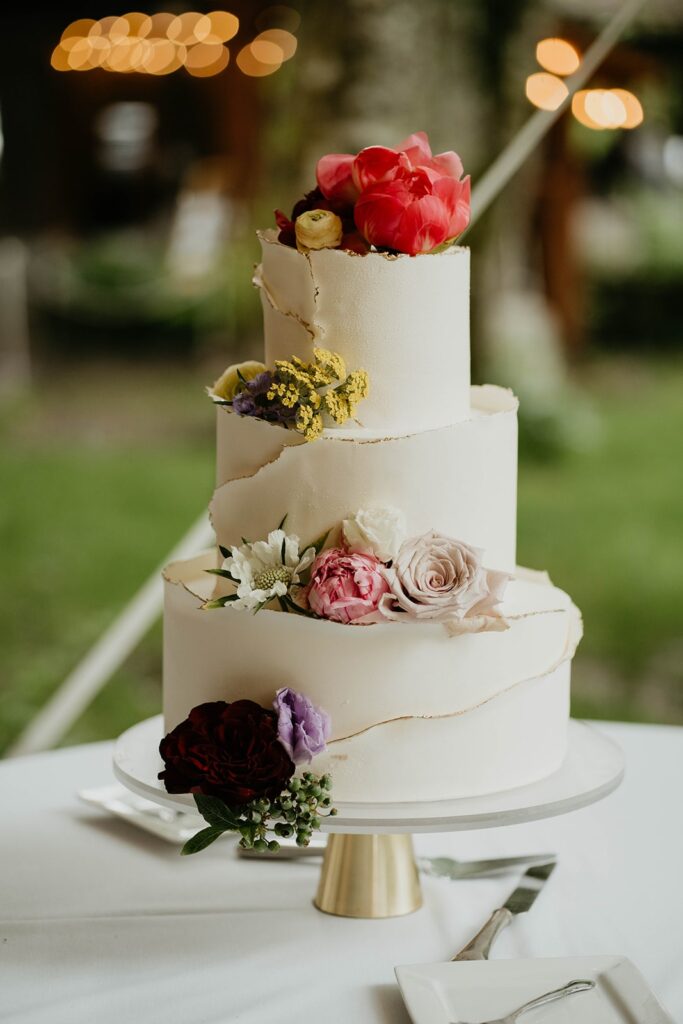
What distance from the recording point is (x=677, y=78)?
27.0ft

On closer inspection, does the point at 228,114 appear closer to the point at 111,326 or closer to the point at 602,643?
the point at 111,326

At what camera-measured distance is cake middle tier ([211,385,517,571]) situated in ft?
5.08

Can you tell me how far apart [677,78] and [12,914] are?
7811 mm

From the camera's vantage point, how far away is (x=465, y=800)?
61.1 inches

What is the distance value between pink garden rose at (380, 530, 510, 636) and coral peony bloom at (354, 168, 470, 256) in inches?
14.3

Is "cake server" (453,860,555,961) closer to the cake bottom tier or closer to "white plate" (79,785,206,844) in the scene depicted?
the cake bottom tier

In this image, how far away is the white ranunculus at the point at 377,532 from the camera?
1.52 m

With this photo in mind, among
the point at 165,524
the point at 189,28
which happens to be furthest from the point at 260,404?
the point at 189,28

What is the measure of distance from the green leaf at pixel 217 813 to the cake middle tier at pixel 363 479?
0.33m

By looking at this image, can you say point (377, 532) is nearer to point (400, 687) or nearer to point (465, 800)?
point (400, 687)

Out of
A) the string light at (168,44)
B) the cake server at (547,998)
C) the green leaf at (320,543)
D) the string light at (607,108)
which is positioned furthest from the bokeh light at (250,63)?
the cake server at (547,998)

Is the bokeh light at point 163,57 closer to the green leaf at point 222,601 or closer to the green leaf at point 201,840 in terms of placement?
the green leaf at point 222,601

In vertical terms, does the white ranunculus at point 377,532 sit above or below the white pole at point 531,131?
below

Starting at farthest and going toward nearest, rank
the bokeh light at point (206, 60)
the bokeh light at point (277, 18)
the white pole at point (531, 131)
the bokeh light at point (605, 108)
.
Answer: the bokeh light at point (206, 60) → the bokeh light at point (277, 18) → the bokeh light at point (605, 108) → the white pole at point (531, 131)
